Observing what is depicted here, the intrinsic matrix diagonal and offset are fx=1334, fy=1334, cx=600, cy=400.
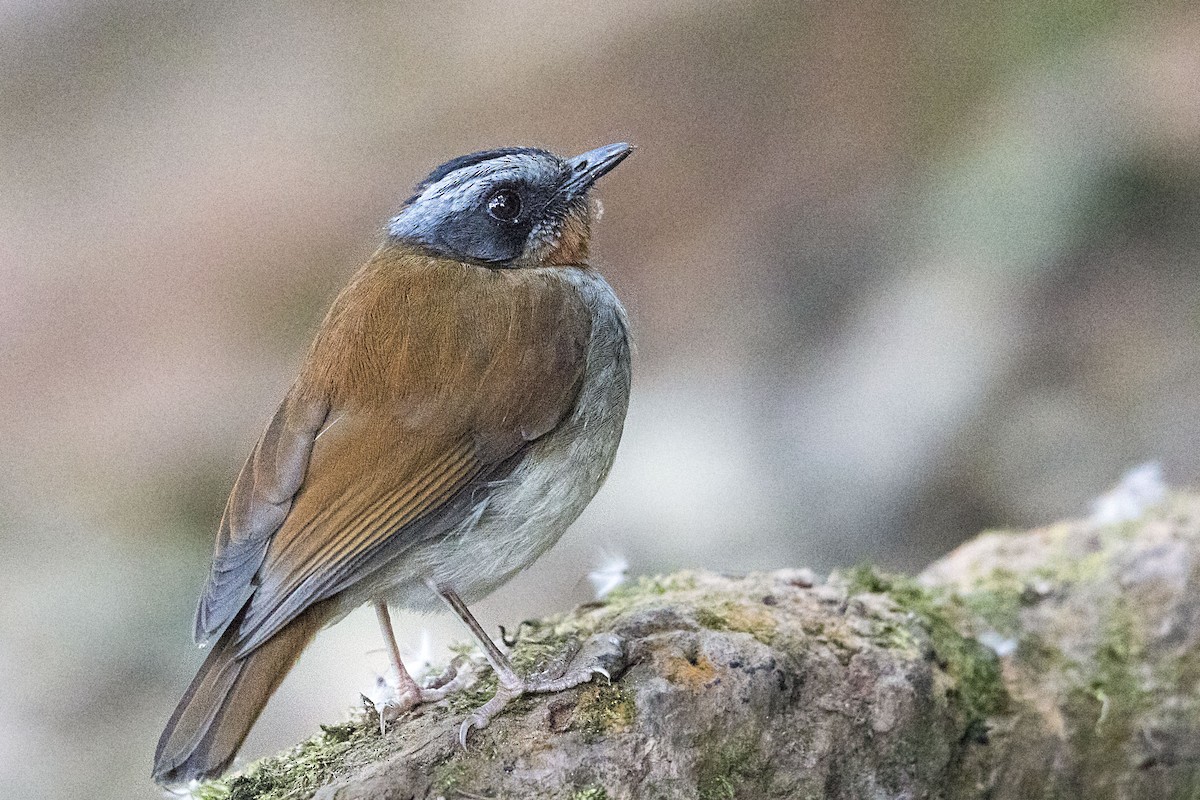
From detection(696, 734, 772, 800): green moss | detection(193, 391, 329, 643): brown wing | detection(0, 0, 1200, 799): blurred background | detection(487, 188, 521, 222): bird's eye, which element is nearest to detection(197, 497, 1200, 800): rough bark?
detection(696, 734, 772, 800): green moss

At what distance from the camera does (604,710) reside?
3324 mm

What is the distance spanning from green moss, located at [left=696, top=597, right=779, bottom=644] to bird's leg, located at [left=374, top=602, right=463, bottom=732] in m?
0.72

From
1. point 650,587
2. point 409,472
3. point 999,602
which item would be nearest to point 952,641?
point 999,602

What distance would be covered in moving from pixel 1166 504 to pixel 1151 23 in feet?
14.5

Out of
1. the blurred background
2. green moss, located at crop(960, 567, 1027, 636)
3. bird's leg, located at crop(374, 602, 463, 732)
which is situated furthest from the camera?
the blurred background

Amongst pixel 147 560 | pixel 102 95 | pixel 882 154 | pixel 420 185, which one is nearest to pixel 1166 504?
pixel 420 185

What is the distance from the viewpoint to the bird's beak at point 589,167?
13.6 feet

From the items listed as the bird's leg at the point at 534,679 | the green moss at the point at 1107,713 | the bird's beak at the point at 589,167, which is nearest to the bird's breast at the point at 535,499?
the bird's leg at the point at 534,679

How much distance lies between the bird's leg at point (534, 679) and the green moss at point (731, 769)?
33 centimetres

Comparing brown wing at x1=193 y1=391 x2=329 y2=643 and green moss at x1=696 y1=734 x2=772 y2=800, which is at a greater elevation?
brown wing at x1=193 y1=391 x2=329 y2=643

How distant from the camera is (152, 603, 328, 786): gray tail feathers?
305 centimetres

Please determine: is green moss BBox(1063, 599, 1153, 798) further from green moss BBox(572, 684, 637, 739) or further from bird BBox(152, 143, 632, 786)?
bird BBox(152, 143, 632, 786)

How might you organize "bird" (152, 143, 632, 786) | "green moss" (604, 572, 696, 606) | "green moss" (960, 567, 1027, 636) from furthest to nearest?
"green moss" (960, 567, 1027, 636), "green moss" (604, 572, 696, 606), "bird" (152, 143, 632, 786)

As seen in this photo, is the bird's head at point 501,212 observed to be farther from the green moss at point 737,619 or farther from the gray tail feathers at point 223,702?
the gray tail feathers at point 223,702
